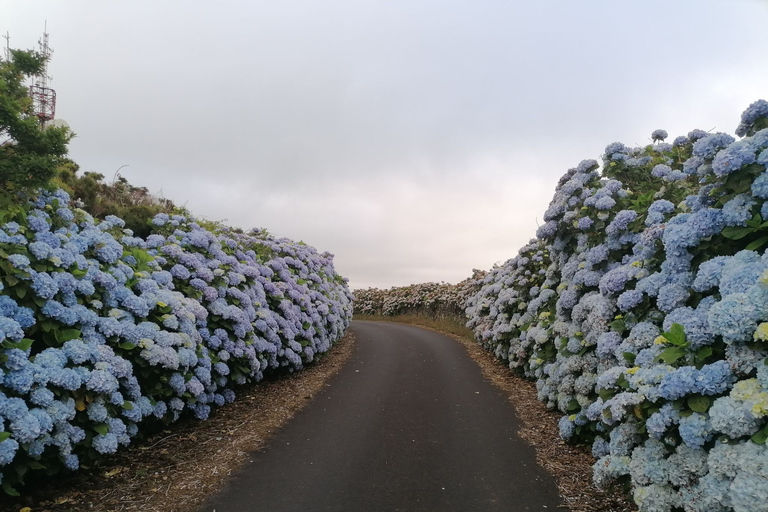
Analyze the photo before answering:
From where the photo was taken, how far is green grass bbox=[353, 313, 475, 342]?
18562 millimetres

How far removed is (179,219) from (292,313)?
9.34 ft

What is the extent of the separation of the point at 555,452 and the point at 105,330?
5.51m

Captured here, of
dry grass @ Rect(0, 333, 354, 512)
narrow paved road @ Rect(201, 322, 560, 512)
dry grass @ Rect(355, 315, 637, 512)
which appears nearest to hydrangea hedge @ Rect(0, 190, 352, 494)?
dry grass @ Rect(0, 333, 354, 512)

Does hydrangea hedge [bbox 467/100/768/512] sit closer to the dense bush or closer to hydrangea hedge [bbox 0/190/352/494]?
hydrangea hedge [bbox 0/190/352/494]

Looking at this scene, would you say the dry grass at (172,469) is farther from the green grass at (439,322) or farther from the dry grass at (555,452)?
the green grass at (439,322)

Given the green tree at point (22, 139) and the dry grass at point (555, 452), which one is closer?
the dry grass at point (555, 452)

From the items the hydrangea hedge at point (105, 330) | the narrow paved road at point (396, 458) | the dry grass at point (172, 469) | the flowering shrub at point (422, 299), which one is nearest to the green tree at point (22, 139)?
the hydrangea hedge at point (105, 330)

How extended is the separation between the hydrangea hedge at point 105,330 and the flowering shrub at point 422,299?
12655 millimetres

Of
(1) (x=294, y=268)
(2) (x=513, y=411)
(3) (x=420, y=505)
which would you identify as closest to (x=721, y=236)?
(3) (x=420, y=505)

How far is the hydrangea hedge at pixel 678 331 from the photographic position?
3.16 m

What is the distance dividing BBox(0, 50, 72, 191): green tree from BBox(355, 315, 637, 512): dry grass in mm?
6832

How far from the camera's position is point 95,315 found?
4707 millimetres

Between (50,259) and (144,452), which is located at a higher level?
(50,259)

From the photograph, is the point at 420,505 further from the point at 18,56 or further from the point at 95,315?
the point at 18,56
